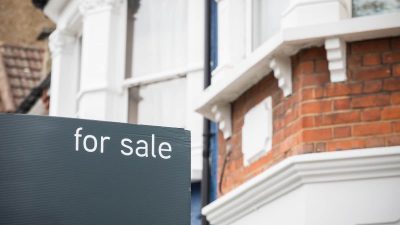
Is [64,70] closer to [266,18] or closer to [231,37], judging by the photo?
[231,37]

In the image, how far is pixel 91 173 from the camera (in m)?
3.82

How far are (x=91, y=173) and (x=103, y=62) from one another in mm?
8133

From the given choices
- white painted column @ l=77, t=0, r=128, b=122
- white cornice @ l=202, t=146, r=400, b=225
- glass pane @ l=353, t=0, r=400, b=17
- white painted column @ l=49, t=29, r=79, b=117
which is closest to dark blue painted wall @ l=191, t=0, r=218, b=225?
white painted column @ l=77, t=0, r=128, b=122

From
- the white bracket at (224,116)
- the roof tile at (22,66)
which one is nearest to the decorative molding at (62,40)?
the white bracket at (224,116)

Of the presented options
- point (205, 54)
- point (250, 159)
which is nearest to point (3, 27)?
point (205, 54)

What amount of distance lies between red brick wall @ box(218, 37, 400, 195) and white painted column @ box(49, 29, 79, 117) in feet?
19.1

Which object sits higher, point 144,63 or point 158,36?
point 158,36

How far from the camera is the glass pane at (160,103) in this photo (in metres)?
11.1

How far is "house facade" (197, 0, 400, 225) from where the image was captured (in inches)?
293

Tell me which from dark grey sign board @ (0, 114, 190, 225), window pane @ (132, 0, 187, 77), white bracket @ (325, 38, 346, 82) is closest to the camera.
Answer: dark grey sign board @ (0, 114, 190, 225)

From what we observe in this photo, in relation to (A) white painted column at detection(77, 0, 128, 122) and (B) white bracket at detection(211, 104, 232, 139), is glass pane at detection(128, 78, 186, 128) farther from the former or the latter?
(B) white bracket at detection(211, 104, 232, 139)

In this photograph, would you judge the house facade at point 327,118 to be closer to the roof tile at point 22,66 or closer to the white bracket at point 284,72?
the white bracket at point 284,72

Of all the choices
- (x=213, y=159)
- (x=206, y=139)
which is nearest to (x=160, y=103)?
(x=206, y=139)

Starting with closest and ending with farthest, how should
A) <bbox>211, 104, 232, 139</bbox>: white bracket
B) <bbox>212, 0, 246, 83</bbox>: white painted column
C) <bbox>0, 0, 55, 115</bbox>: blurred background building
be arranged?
<bbox>211, 104, 232, 139</bbox>: white bracket
<bbox>212, 0, 246, 83</bbox>: white painted column
<bbox>0, 0, 55, 115</bbox>: blurred background building
